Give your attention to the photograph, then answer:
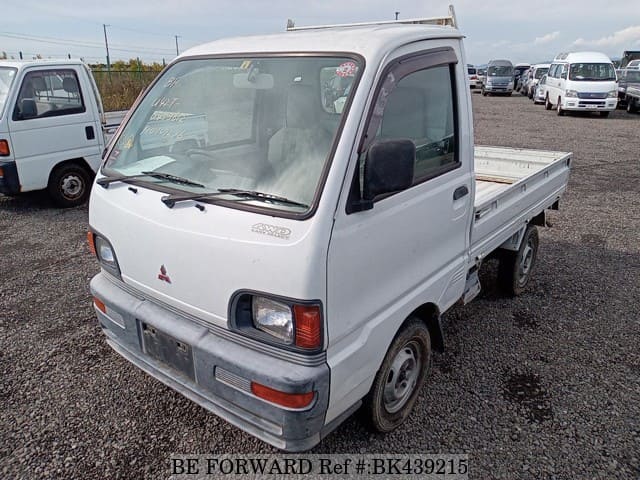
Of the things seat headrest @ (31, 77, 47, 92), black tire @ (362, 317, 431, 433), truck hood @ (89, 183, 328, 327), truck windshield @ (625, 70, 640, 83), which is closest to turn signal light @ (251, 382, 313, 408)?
truck hood @ (89, 183, 328, 327)

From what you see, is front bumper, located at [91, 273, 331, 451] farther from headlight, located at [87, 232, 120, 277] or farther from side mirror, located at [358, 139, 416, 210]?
side mirror, located at [358, 139, 416, 210]

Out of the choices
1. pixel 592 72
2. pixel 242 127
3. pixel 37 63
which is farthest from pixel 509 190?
pixel 592 72

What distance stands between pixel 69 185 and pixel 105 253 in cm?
516

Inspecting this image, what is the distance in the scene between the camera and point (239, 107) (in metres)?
2.74

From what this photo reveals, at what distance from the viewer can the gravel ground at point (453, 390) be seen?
271cm

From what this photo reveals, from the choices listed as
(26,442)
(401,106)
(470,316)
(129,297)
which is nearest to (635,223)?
(470,316)

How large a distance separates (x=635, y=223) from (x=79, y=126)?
7.86 m

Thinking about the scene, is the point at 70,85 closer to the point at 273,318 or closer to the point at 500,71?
the point at 273,318

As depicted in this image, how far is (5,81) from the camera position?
21.8ft

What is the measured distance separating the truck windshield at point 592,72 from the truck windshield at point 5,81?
18.0 metres

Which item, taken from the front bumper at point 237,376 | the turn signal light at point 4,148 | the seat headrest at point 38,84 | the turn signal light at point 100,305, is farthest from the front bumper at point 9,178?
the front bumper at point 237,376

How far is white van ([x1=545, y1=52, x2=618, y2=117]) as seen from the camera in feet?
57.5

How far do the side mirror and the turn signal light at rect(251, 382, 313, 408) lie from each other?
2.72ft

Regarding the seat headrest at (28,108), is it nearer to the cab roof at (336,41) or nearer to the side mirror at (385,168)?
the cab roof at (336,41)
